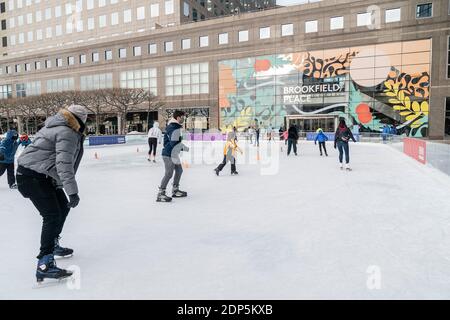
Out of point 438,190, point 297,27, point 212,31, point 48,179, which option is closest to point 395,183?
point 438,190

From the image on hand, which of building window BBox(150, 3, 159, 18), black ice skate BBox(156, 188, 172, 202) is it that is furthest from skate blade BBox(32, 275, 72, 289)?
building window BBox(150, 3, 159, 18)

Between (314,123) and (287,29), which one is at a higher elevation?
(287,29)

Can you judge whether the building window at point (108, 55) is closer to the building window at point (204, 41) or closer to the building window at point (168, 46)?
the building window at point (168, 46)

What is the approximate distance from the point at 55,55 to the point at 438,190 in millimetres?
61115

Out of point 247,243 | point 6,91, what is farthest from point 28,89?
point 247,243

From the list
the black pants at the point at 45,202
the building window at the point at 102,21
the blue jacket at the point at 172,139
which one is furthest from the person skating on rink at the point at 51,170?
the building window at the point at 102,21

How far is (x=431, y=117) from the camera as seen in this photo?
33062 mm

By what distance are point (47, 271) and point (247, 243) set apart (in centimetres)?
214

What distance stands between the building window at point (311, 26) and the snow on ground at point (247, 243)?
3414 cm

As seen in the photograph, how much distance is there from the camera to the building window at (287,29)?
3912cm

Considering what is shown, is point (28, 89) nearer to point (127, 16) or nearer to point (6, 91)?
point (6, 91)

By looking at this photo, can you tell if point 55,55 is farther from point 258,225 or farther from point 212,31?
point 258,225

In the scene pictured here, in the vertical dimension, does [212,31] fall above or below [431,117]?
above

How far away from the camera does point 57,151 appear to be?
9.55ft
